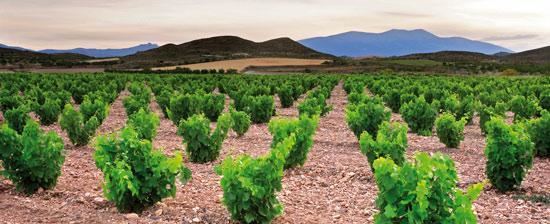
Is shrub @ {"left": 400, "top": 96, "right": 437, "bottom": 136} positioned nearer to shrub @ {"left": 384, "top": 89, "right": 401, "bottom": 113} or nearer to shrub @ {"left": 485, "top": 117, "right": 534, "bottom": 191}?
shrub @ {"left": 485, "top": 117, "right": 534, "bottom": 191}

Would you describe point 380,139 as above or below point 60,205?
above

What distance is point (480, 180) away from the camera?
A: 1182cm

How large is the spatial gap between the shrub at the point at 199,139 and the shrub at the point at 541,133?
719 centimetres

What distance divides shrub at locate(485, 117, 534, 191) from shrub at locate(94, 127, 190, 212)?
5.52 m

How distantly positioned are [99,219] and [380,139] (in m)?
5.37

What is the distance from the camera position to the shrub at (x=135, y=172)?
8.92m

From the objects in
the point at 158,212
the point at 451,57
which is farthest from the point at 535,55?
the point at 158,212

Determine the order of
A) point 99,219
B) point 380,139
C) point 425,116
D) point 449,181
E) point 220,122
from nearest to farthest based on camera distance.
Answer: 1. point 449,181
2. point 99,219
3. point 380,139
4. point 220,122
5. point 425,116

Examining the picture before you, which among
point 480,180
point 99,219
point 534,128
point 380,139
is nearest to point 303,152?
point 380,139

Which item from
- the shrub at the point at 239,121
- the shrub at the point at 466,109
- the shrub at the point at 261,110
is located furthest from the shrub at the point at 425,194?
the shrub at the point at 261,110

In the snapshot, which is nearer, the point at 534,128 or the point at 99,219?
the point at 99,219

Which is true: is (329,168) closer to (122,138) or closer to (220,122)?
(220,122)

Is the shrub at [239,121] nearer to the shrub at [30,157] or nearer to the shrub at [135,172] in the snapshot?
the shrub at [30,157]

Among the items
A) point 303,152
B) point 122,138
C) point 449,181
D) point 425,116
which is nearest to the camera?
point 449,181
